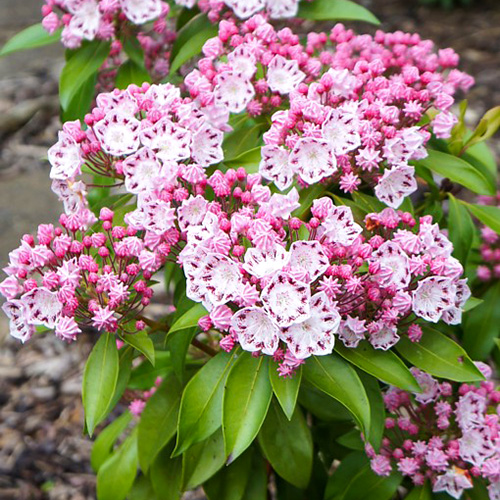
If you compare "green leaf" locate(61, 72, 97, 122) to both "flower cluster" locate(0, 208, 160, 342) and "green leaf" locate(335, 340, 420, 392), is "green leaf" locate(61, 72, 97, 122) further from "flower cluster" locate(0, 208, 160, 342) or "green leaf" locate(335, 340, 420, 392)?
"green leaf" locate(335, 340, 420, 392)

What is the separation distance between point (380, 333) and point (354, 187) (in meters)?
0.30

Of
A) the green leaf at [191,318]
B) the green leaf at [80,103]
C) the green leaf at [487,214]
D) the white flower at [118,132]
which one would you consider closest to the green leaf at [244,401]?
the green leaf at [191,318]

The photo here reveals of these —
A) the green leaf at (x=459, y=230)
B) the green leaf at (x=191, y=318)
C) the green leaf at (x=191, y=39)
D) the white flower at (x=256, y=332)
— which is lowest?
the green leaf at (x=459, y=230)

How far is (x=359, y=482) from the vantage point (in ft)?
5.87

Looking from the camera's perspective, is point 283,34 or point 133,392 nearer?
point 283,34

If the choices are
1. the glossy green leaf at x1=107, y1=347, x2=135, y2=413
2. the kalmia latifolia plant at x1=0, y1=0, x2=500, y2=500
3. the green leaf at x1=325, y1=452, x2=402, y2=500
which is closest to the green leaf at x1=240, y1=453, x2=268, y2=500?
the kalmia latifolia plant at x1=0, y1=0, x2=500, y2=500

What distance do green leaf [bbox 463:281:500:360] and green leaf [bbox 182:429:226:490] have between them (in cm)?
78

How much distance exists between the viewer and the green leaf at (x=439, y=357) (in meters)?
1.38

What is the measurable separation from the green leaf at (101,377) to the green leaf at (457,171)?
775mm

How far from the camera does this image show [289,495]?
209 cm

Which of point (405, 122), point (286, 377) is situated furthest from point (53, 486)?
point (405, 122)

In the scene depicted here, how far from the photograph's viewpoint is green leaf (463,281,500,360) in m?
2.07

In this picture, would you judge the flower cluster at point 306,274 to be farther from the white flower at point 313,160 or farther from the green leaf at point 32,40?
the green leaf at point 32,40

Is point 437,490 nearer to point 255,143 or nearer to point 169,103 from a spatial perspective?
point 255,143
